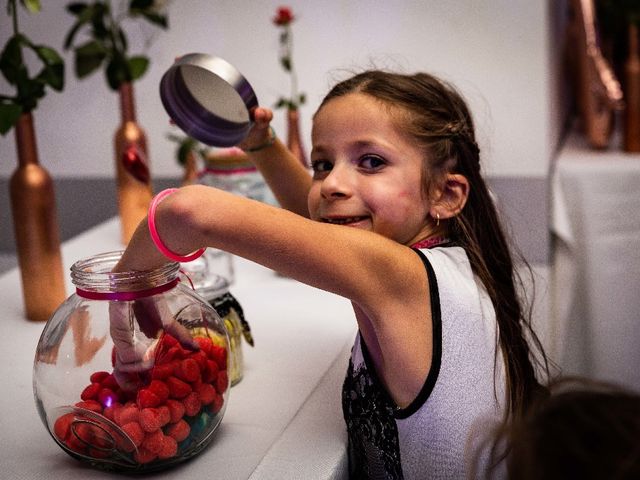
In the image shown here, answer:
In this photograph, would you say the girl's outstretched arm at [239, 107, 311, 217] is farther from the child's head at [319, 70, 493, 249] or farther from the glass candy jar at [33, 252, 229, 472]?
the glass candy jar at [33, 252, 229, 472]

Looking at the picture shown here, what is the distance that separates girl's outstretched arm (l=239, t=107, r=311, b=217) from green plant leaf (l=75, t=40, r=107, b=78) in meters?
0.60

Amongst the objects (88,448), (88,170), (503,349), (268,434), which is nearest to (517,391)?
(503,349)

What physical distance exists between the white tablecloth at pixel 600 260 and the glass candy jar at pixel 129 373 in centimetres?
110

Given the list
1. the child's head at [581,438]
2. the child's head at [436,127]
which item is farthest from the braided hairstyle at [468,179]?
the child's head at [581,438]

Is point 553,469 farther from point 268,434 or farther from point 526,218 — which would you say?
point 526,218

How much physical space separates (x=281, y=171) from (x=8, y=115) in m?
0.38

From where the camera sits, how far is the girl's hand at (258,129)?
1.05 meters

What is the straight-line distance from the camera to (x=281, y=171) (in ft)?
3.66

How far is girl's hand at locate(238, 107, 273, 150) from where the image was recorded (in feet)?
3.44

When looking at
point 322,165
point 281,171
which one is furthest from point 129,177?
point 322,165

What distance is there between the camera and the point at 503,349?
93 cm

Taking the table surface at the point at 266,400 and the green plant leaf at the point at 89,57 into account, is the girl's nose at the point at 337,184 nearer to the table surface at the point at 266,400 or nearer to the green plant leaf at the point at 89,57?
the table surface at the point at 266,400

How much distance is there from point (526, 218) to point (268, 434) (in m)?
1.06

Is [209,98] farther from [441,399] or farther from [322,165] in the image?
[441,399]
